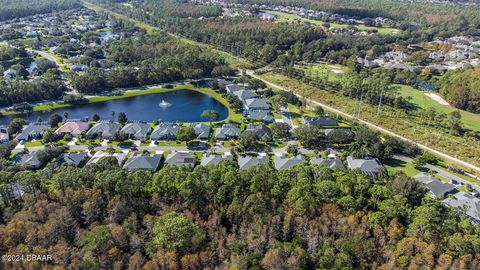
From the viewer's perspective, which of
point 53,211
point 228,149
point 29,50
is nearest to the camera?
point 53,211

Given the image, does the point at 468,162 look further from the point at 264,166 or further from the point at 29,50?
the point at 29,50

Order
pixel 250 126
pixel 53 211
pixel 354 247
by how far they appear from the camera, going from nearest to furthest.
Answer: pixel 354 247
pixel 53 211
pixel 250 126

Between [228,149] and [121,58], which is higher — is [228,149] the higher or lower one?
the lower one

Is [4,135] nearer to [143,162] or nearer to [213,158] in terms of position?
[143,162]

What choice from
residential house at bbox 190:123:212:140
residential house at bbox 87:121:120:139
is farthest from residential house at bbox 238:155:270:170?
residential house at bbox 87:121:120:139

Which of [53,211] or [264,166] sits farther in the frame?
[264,166]

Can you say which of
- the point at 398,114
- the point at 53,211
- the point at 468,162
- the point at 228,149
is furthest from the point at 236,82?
the point at 53,211

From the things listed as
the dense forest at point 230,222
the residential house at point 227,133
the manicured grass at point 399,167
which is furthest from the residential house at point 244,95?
the dense forest at point 230,222
